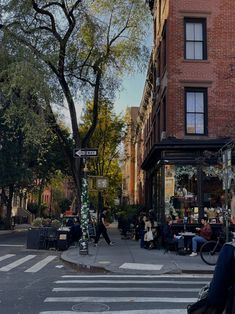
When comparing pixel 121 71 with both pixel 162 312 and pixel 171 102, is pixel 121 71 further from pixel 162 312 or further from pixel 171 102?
pixel 162 312

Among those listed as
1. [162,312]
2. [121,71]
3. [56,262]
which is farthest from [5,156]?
[162,312]

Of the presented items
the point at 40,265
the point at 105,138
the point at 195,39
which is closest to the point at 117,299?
the point at 40,265

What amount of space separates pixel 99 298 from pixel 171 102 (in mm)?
Answer: 13078

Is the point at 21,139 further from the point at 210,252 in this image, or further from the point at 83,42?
the point at 210,252

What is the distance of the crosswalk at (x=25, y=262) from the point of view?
13.8 metres

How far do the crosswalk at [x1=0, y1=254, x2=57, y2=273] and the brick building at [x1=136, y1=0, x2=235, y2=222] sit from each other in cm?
603

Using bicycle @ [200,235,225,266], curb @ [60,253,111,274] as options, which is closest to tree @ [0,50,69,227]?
curb @ [60,253,111,274]

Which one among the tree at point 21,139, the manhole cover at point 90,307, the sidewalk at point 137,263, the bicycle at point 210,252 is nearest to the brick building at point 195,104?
the sidewalk at point 137,263

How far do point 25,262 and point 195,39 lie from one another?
12285 mm

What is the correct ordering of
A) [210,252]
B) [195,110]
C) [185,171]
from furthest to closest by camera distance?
[195,110], [185,171], [210,252]

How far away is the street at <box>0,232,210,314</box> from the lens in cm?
803

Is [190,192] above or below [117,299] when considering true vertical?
above

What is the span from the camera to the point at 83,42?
22.6 meters

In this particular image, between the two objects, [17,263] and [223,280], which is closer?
[223,280]
